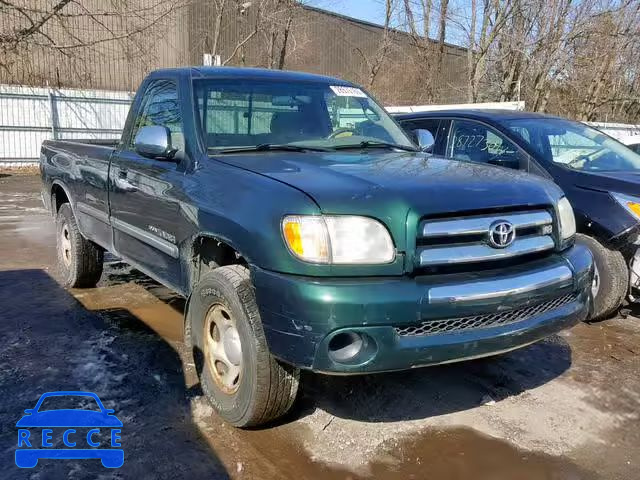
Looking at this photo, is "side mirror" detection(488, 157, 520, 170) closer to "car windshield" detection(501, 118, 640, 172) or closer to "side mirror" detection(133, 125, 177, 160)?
"car windshield" detection(501, 118, 640, 172)

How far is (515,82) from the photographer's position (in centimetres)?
1972

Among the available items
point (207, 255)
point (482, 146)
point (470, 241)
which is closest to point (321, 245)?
point (470, 241)

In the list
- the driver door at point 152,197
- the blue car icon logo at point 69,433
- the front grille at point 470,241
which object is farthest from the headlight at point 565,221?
the blue car icon logo at point 69,433

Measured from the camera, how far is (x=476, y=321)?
282 centimetres

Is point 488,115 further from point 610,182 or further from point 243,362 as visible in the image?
point 243,362

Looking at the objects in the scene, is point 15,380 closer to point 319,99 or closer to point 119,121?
point 319,99

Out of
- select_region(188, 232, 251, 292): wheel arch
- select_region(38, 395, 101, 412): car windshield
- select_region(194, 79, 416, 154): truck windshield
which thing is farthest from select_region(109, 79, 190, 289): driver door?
select_region(38, 395, 101, 412): car windshield

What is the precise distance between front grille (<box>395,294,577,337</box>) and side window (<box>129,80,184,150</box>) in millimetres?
1876

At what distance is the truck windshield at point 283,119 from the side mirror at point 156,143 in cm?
22

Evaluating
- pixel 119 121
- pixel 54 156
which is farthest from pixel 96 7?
pixel 54 156

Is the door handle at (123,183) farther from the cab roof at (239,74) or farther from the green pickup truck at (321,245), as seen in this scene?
the cab roof at (239,74)

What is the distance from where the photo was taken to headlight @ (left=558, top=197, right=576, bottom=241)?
330 cm

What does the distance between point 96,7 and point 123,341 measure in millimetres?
23148

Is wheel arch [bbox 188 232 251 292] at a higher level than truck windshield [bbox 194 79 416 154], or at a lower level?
lower
